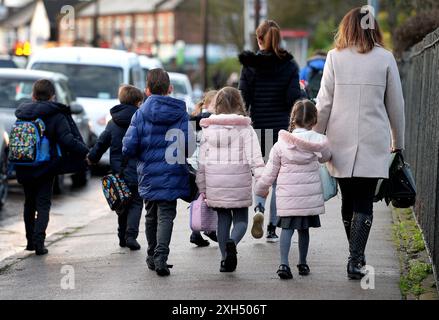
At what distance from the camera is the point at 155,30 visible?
108375 mm

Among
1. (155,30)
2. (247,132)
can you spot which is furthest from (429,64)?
(155,30)

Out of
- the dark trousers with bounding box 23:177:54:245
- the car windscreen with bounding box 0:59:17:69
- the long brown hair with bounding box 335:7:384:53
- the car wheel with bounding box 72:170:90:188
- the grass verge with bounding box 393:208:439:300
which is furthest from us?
the car windscreen with bounding box 0:59:17:69

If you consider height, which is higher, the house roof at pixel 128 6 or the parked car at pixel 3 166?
the parked car at pixel 3 166

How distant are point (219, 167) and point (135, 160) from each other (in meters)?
1.62

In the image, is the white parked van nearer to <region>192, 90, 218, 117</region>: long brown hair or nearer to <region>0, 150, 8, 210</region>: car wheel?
<region>0, 150, 8, 210</region>: car wheel

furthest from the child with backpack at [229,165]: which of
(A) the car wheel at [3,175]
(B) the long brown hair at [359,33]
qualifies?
→ (A) the car wheel at [3,175]

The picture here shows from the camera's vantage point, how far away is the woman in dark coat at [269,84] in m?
10.2

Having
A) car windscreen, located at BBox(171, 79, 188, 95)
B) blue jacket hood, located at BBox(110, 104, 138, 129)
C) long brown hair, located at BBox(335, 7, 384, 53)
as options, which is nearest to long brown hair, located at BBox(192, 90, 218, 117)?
blue jacket hood, located at BBox(110, 104, 138, 129)

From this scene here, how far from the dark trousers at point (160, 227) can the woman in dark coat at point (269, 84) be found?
1.62 metres

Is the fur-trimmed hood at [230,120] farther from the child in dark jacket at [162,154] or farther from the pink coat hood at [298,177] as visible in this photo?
the pink coat hood at [298,177]

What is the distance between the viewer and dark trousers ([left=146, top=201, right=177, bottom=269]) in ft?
28.3

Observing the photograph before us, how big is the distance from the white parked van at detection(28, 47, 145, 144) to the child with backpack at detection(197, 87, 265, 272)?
1174 cm

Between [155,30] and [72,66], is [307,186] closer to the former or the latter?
[72,66]
